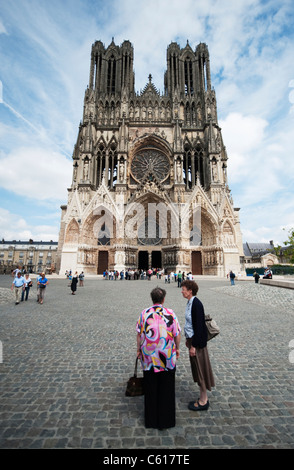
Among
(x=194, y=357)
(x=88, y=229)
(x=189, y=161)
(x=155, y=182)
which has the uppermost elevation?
(x=189, y=161)

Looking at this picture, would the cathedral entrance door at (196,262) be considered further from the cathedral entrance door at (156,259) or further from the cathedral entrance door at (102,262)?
the cathedral entrance door at (102,262)

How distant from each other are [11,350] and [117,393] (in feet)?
7.44

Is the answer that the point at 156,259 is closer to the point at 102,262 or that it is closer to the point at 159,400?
the point at 102,262

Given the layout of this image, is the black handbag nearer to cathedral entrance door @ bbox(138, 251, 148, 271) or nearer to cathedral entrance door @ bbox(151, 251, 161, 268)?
cathedral entrance door @ bbox(151, 251, 161, 268)

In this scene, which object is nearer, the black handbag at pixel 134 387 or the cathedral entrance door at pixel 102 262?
the black handbag at pixel 134 387

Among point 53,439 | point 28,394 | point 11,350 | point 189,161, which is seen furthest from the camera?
point 189,161

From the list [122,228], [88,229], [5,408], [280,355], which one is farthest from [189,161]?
[5,408]

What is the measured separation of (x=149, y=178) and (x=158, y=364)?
2593cm

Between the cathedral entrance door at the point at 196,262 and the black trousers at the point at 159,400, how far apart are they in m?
23.3

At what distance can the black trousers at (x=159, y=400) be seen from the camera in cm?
193

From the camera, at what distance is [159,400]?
195cm

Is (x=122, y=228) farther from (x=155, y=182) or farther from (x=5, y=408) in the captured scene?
(x=5, y=408)

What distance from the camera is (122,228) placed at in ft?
76.3

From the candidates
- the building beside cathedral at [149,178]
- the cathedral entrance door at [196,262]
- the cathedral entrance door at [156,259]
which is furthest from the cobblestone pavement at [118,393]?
the cathedral entrance door at [156,259]
